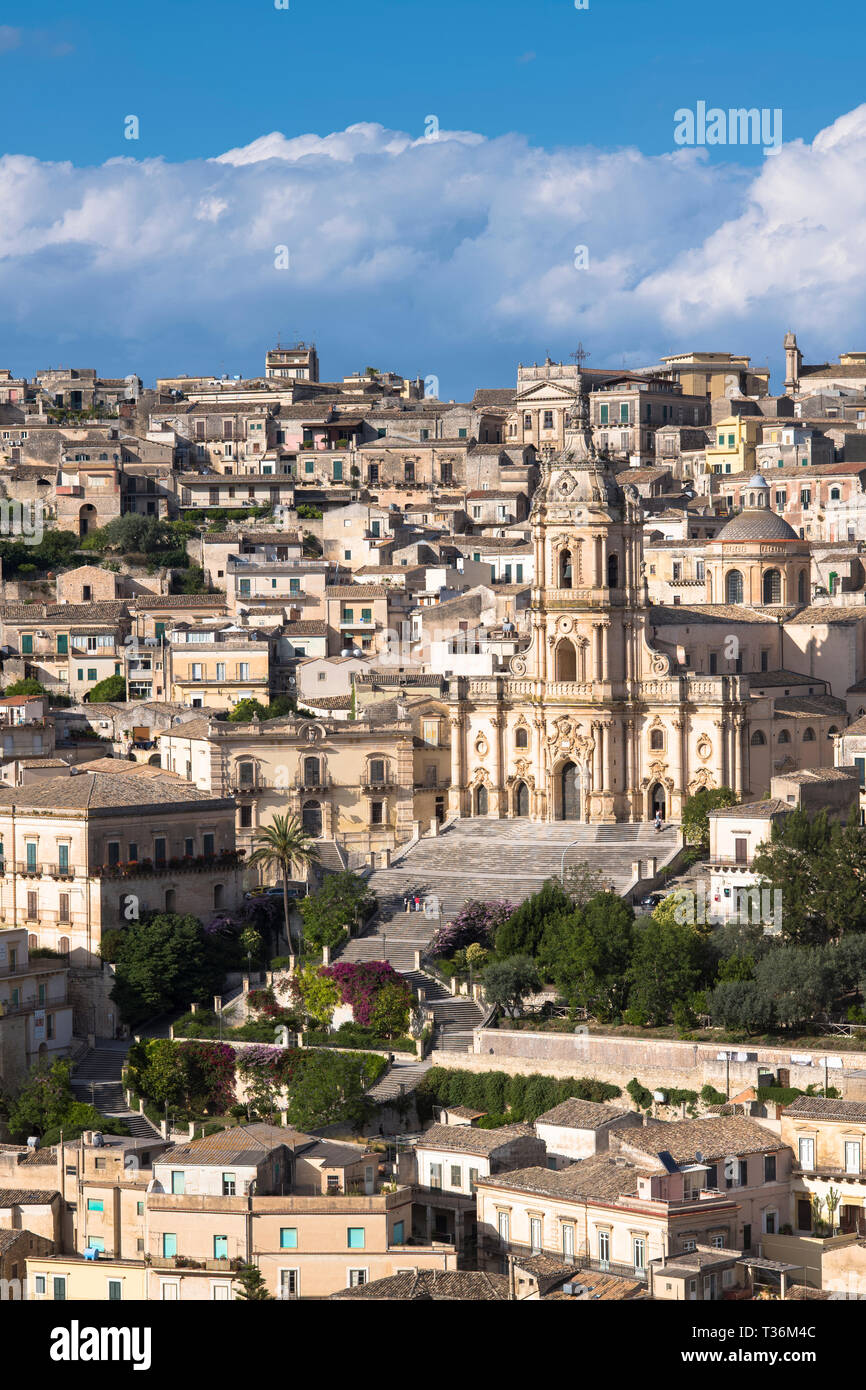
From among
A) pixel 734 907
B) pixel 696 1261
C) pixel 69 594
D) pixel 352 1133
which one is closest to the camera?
pixel 696 1261

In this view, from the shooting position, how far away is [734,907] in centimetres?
5966

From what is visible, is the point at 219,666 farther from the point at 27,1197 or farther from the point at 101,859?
the point at 27,1197

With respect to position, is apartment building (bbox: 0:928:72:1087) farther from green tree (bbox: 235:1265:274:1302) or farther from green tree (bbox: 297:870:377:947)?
green tree (bbox: 235:1265:274:1302)

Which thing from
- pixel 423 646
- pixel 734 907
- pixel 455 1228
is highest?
pixel 423 646

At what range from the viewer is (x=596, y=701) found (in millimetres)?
69625

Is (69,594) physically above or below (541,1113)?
above

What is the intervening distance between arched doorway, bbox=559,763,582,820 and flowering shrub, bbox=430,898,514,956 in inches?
350

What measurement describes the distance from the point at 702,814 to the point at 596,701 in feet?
19.3

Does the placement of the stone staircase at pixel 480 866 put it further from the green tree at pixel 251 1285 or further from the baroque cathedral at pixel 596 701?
the green tree at pixel 251 1285

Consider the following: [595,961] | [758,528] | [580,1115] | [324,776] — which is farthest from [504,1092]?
[758,528]

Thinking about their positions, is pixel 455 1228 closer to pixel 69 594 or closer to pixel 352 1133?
pixel 352 1133

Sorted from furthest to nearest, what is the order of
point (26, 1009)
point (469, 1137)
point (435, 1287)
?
point (26, 1009)
point (469, 1137)
point (435, 1287)
